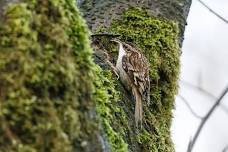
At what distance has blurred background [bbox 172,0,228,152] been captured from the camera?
4746mm

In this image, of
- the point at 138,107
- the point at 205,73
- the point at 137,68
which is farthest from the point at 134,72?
the point at 205,73

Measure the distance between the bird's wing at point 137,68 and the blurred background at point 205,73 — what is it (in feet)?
6.85

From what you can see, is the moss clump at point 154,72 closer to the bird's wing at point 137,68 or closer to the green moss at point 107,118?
the bird's wing at point 137,68

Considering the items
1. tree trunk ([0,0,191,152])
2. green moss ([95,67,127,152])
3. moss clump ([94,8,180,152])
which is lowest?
moss clump ([94,8,180,152])

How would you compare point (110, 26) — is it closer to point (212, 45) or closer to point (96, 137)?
point (96, 137)

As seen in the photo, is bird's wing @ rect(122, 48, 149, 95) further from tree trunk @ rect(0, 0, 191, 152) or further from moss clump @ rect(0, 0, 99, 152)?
moss clump @ rect(0, 0, 99, 152)

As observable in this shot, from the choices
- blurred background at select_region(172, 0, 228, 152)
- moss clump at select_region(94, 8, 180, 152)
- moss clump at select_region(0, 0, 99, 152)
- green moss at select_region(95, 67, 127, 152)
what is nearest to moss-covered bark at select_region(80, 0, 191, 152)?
moss clump at select_region(94, 8, 180, 152)

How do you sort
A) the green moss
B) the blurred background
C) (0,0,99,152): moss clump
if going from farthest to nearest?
the blurred background → the green moss → (0,0,99,152): moss clump

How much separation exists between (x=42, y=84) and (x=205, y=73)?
13.1ft

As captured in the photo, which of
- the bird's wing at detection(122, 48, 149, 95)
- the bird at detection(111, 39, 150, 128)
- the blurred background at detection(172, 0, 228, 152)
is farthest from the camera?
the blurred background at detection(172, 0, 228, 152)

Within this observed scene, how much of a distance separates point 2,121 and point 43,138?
72 mm

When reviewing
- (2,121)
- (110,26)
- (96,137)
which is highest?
(2,121)

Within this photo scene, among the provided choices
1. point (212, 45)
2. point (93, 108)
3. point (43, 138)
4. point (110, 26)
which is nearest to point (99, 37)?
point (110, 26)

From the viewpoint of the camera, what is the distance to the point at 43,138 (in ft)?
3.22
